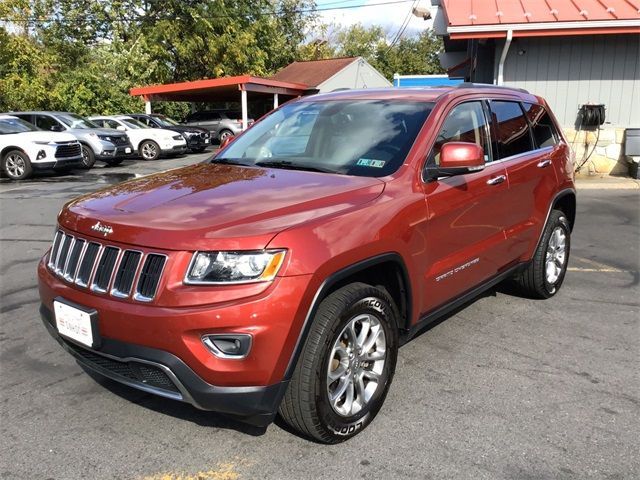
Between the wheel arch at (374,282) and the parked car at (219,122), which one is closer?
the wheel arch at (374,282)

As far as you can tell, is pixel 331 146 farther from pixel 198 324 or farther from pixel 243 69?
pixel 243 69

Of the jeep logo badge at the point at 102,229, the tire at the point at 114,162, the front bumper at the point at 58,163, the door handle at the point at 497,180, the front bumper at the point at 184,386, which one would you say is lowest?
the tire at the point at 114,162

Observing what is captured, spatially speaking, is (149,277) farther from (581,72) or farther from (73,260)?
(581,72)

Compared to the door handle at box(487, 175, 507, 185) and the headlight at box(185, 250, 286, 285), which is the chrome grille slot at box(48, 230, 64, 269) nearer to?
the headlight at box(185, 250, 286, 285)

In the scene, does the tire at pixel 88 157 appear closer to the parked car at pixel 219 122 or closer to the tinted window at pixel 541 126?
the parked car at pixel 219 122

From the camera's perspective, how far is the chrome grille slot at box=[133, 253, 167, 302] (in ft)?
8.29

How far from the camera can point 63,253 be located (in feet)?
9.95

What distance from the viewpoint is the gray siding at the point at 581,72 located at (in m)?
11.8

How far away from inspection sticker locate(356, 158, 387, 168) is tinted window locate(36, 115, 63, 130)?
1604 centimetres

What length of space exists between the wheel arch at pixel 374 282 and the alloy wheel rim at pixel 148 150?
60.3 feet

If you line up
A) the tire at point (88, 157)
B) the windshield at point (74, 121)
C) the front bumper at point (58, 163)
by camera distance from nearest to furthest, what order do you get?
the front bumper at point (58, 163), the tire at point (88, 157), the windshield at point (74, 121)

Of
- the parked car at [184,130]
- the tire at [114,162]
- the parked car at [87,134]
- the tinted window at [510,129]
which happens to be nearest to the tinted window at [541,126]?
the tinted window at [510,129]

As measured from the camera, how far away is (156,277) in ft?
8.30

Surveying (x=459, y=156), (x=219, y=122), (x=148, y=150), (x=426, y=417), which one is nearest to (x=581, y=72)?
(x=459, y=156)
